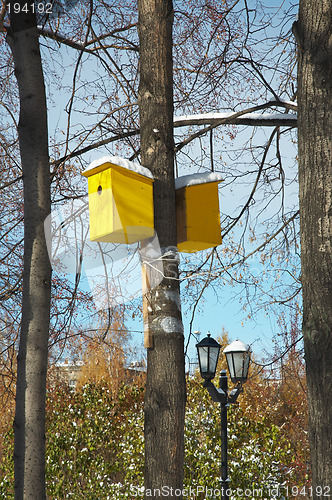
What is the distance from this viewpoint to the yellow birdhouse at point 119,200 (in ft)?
9.64

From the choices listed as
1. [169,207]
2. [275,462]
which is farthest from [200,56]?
[275,462]

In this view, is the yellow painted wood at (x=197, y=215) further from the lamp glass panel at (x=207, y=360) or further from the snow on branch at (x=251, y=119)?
the lamp glass panel at (x=207, y=360)

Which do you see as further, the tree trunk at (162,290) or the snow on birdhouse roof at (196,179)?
the snow on birdhouse roof at (196,179)

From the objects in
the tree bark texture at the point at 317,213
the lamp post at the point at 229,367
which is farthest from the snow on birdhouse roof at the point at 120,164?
the lamp post at the point at 229,367

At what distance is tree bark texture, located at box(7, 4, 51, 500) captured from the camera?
3.95 metres

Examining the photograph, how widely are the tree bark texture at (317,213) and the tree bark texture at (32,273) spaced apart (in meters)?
2.28

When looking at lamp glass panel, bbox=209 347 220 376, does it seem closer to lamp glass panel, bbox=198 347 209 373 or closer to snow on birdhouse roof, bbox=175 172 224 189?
lamp glass panel, bbox=198 347 209 373

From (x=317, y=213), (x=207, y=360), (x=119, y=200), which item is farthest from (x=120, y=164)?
(x=207, y=360)

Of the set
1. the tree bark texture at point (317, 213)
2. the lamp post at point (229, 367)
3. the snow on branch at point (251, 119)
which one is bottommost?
the lamp post at point (229, 367)

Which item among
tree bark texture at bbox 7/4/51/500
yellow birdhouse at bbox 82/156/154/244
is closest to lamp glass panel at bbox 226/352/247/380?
tree bark texture at bbox 7/4/51/500

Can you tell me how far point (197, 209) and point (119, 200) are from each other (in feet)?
2.24

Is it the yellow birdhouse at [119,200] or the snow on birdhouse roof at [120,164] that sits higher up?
the snow on birdhouse roof at [120,164]

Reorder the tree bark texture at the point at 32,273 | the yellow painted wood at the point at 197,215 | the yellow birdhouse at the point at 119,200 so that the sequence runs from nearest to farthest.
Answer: the yellow birdhouse at the point at 119,200
the yellow painted wood at the point at 197,215
the tree bark texture at the point at 32,273

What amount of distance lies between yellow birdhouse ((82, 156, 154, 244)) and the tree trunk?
0.13 m
